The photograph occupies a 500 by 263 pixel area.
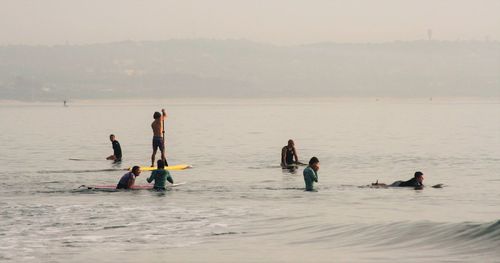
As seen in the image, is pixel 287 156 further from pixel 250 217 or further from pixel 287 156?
pixel 250 217

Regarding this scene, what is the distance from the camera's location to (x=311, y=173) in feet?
127

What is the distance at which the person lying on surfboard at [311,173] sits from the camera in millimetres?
37475

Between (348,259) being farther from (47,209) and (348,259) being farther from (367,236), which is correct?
(47,209)

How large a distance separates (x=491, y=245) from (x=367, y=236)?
3.78 meters

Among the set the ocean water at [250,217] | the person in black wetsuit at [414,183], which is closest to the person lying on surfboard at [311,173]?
the ocean water at [250,217]

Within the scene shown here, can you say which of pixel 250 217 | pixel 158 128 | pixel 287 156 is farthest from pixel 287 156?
pixel 250 217

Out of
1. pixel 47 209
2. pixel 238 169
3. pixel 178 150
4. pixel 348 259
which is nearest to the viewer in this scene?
pixel 348 259

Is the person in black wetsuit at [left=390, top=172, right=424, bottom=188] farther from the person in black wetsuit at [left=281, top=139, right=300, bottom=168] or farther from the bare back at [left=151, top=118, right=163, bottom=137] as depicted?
the bare back at [left=151, top=118, right=163, bottom=137]

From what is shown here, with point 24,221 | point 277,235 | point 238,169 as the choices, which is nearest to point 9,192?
point 24,221

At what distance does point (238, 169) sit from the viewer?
2201 inches

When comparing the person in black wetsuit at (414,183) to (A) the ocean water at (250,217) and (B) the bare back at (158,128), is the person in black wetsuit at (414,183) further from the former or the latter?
(B) the bare back at (158,128)

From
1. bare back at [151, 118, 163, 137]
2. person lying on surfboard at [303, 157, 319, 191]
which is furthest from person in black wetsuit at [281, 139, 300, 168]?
person lying on surfboard at [303, 157, 319, 191]

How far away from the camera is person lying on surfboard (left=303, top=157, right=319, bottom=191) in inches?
1475

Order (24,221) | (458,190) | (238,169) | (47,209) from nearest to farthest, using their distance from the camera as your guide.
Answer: (24,221) < (47,209) < (458,190) < (238,169)
